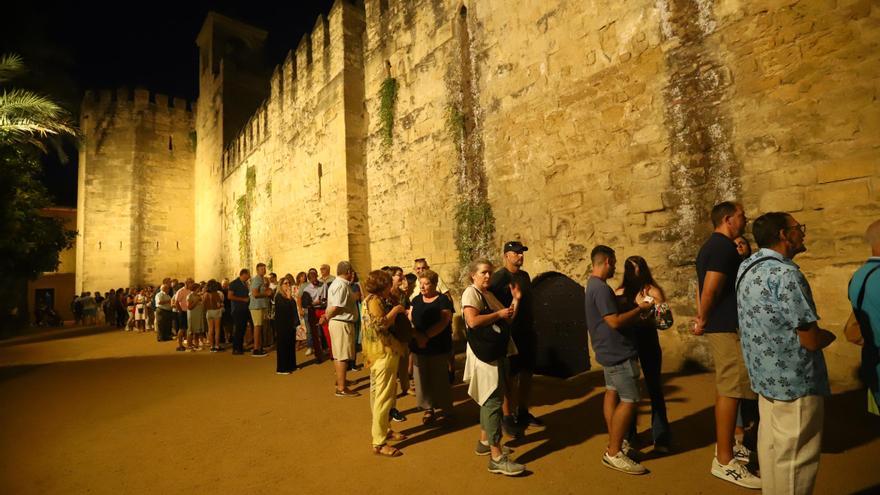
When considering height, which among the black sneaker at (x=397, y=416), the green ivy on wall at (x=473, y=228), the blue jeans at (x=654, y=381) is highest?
the green ivy on wall at (x=473, y=228)

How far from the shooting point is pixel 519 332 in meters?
3.80

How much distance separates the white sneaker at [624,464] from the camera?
281cm

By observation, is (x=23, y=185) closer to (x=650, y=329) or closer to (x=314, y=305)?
(x=314, y=305)

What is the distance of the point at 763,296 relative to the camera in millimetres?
2148

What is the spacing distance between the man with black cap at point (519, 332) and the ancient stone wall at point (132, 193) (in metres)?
23.5

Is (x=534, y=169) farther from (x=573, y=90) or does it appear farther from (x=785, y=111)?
(x=785, y=111)

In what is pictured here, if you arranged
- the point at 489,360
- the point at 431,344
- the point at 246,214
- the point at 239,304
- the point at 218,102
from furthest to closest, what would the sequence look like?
the point at 218,102 < the point at 246,214 < the point at 239,304 < the point at 431,344 < the point at 489,360

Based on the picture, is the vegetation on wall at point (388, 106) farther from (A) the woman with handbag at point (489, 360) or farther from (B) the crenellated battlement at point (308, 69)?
(A) the woman with handbag at point (489, 360)

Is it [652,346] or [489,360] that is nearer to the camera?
[489,360]

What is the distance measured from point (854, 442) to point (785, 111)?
9.98 ft

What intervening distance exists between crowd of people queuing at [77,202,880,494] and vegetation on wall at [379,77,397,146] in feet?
16.2

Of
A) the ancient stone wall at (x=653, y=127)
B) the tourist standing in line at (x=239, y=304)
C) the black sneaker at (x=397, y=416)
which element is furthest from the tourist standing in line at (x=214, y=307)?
the black sneaker at (x=397, y=416)

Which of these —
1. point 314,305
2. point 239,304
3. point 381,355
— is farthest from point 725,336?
point 239,304

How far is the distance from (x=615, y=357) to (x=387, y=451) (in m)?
1.86
